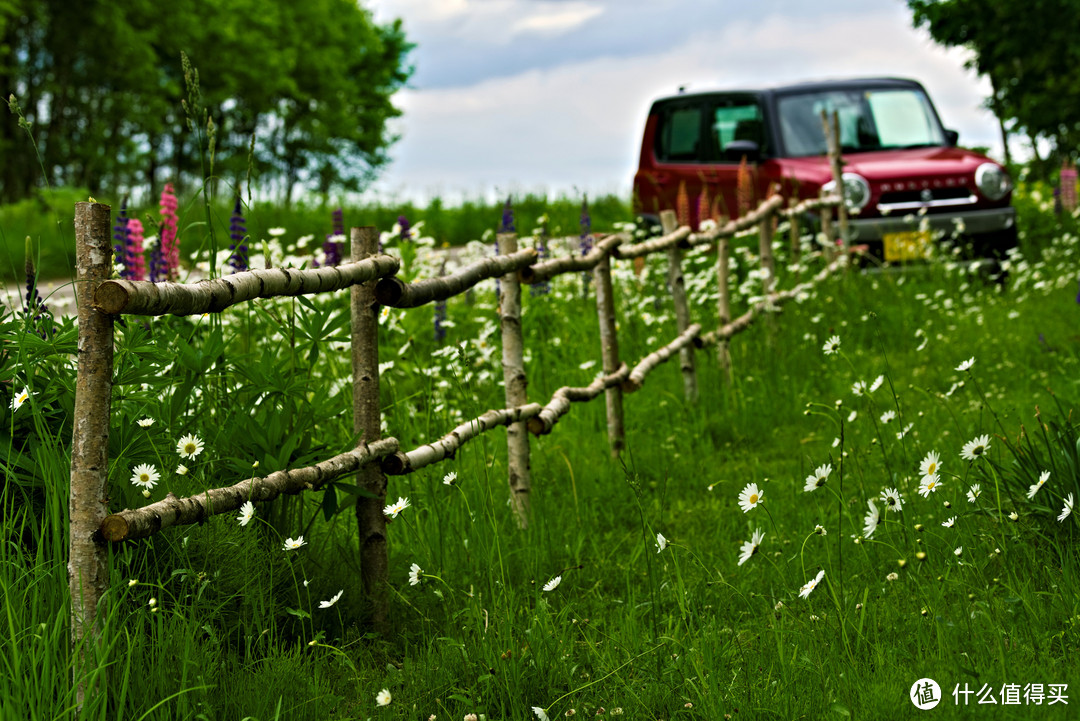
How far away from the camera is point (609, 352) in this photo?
5.46m

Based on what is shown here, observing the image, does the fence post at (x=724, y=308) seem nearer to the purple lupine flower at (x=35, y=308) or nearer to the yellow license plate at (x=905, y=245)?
the yellow license plate at (x=905, y=245)

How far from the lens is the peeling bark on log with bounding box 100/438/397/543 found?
242 cm

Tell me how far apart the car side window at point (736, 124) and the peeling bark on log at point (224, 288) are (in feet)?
24.6

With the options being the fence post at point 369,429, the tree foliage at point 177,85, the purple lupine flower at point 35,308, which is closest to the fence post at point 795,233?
the fence post at point 369,429

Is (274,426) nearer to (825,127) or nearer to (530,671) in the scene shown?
(530,671)

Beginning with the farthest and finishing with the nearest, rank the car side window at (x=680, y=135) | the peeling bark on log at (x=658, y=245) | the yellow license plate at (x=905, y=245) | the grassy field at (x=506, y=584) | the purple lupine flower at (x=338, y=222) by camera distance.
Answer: the car side window at (x=680, y=135) → the yellow license plate at (x=905, y=245) → the purple lupine flower at (x=338, y=222) → the peeling bark on log at (x=658, y=245) → the grassy field at (x=506, y=584)

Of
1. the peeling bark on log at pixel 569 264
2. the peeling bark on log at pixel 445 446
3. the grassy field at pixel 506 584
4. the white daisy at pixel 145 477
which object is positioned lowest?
the grassy field at pixel 506 584

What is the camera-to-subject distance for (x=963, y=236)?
975 centimetres

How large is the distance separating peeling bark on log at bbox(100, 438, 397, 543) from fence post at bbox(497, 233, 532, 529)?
1.18 meters

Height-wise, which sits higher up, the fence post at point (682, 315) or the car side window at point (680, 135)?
the car side window at point (680, 135)

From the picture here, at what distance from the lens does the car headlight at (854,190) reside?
30.5 ft

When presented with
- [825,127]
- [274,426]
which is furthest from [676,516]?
[825,127]

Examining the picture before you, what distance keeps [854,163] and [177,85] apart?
2914cm

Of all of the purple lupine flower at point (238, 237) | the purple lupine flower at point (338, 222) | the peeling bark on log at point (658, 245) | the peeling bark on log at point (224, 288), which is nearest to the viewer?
the peeling bark on log at point (224, 288)
